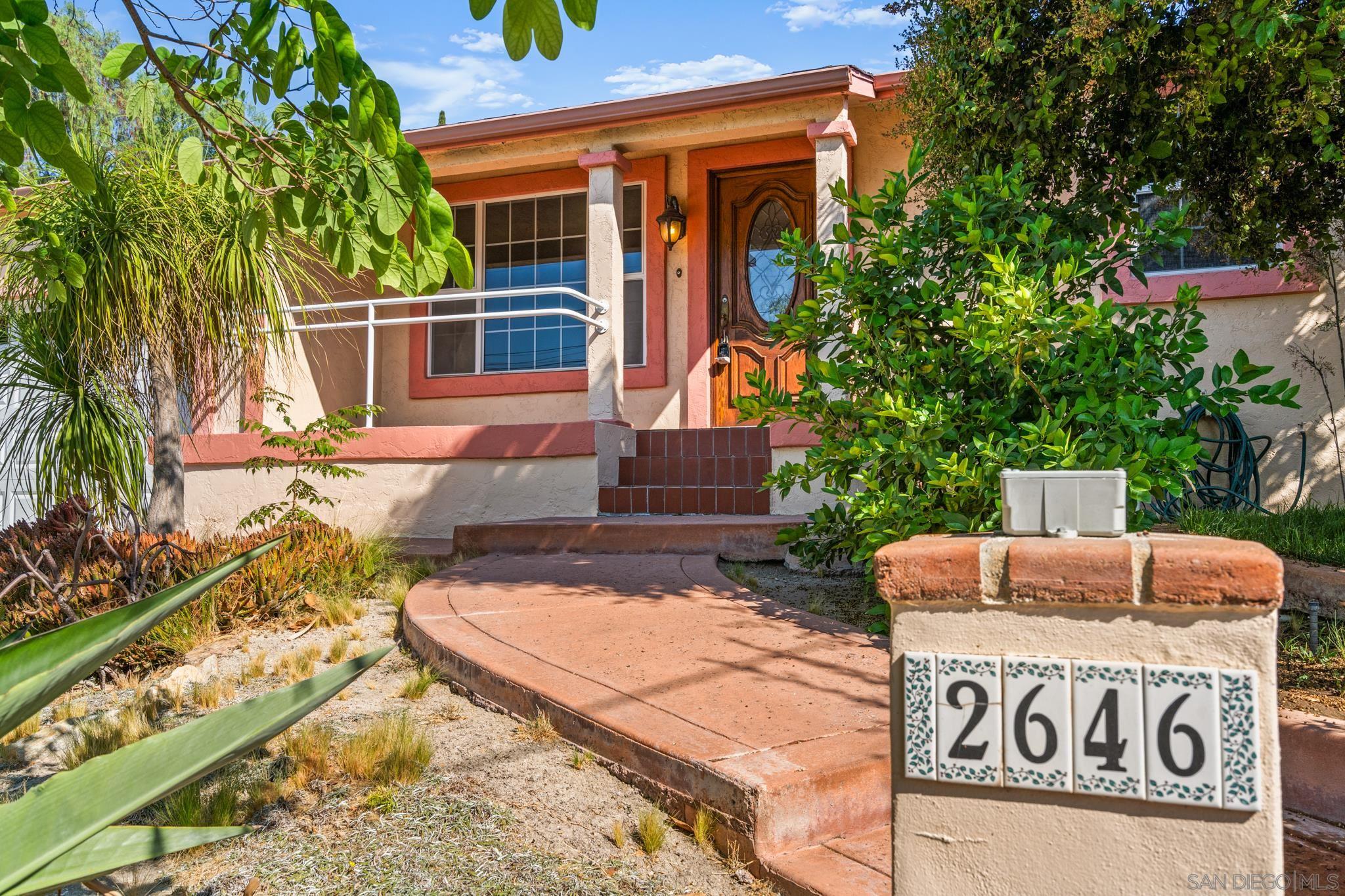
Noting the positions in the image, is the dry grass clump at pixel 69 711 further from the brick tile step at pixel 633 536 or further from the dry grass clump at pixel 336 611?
the brick tile step at pixel 633 536

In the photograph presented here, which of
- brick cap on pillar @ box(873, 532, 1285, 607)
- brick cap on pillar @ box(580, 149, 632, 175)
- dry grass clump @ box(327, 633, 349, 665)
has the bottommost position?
dry grass clump @ box(327, 633, 349, 665)

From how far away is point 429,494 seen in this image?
7.14m

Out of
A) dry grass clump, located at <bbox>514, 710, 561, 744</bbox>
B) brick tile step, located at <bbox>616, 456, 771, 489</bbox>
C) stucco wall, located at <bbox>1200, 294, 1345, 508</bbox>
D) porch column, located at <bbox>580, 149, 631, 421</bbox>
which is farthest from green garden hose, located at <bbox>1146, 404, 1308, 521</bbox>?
dry grass clump, located at <bbox>514, 710, 561, 744</bbox>

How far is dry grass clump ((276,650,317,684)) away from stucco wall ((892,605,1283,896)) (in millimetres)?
3165

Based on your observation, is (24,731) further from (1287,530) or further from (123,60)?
(1287,530)

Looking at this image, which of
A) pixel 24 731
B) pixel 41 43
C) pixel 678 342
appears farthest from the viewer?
pixel 678 342

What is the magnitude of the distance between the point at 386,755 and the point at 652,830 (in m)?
0.89

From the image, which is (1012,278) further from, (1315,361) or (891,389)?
(1315,361)

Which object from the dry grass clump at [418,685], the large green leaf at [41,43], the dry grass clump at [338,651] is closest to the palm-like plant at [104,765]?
the large green leaf at [41,43]

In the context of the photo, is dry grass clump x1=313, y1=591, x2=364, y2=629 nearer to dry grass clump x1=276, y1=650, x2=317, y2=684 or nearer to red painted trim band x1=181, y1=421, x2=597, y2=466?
dry grass clump x1=276, y1=650, x2=317, y2=684

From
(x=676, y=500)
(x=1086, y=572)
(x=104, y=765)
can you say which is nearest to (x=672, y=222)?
(x=676, y=500)

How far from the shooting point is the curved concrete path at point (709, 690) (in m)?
2.20

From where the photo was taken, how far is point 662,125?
24.5 feet

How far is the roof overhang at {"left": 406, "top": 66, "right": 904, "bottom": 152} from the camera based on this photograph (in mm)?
6801
